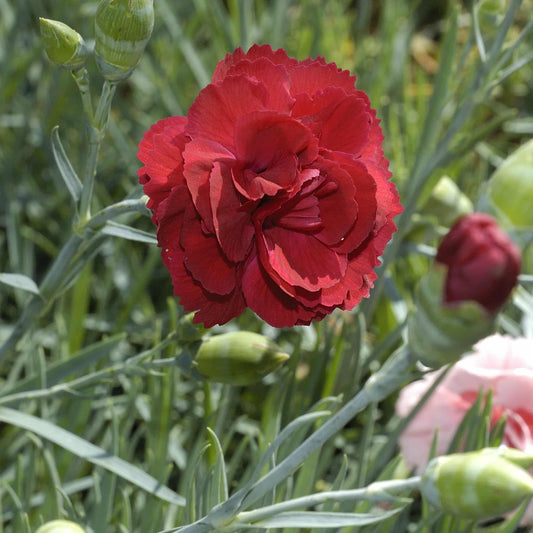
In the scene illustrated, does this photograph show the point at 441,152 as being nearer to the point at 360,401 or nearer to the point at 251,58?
the point at 251,58

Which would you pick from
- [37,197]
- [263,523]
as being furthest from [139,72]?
[263,523]

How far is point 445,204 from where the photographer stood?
98 cm

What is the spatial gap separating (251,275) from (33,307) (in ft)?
0.75

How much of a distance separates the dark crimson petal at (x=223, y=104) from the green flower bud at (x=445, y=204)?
494mm

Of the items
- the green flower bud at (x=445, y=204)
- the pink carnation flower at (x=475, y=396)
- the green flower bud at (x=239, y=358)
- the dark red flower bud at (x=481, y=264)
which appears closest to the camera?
the dark red flower bud at (x=481, y=264)

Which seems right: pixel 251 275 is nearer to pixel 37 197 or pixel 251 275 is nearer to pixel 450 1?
pixel 37 197

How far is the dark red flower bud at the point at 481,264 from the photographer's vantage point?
1.26 ft

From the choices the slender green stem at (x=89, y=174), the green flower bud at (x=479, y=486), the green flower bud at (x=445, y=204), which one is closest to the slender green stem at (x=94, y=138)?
the slender green stem at (x=89, y=174)

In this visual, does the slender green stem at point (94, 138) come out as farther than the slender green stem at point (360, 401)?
Yes

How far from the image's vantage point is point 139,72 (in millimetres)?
1442

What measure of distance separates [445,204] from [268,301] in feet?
1.64

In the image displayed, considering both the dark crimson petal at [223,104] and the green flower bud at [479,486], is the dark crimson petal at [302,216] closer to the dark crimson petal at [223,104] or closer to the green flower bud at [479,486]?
the dark crimson petal at [223,104]

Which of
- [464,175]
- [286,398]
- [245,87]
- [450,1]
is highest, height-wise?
[450,1]

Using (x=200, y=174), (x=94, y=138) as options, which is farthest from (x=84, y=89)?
(x=200, y=174)
